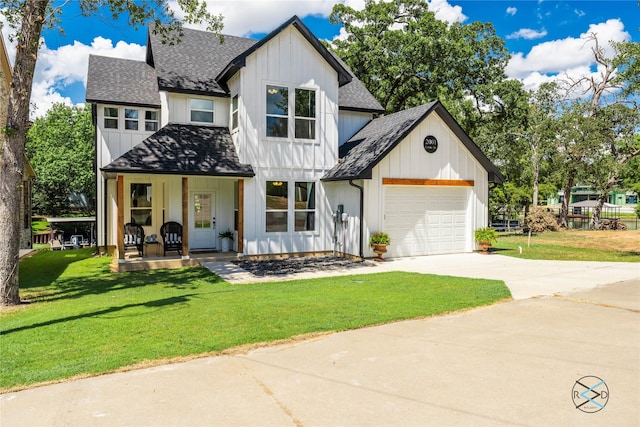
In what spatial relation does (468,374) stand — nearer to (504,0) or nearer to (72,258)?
(72,258)

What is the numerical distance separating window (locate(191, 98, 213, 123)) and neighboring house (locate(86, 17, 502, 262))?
0.04 m

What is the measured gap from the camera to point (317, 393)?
14.1 feet

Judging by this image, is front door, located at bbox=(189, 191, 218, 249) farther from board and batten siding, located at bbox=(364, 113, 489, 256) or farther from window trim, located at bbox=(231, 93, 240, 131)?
board and batten siding, located at bbox=(364, 113, 489, 256)

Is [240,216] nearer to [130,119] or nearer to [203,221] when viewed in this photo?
[203,221]

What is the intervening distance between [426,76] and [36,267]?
22536mm

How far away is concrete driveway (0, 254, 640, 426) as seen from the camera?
3814mm

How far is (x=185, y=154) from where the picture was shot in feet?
45.9

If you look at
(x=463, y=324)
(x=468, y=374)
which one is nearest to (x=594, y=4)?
(x=463, y=324)

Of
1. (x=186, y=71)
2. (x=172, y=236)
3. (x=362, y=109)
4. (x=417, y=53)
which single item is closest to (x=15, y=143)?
(x=172, y=236)

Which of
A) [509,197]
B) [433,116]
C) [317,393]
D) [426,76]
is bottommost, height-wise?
[317,393]

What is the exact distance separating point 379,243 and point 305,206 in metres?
3.09

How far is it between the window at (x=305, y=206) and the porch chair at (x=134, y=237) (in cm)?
521

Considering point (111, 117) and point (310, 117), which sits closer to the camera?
point (310, 117)

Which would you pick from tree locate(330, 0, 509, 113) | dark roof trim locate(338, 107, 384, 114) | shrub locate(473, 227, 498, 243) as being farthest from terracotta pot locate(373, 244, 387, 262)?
tree locate(330, 0, 509, 113)
